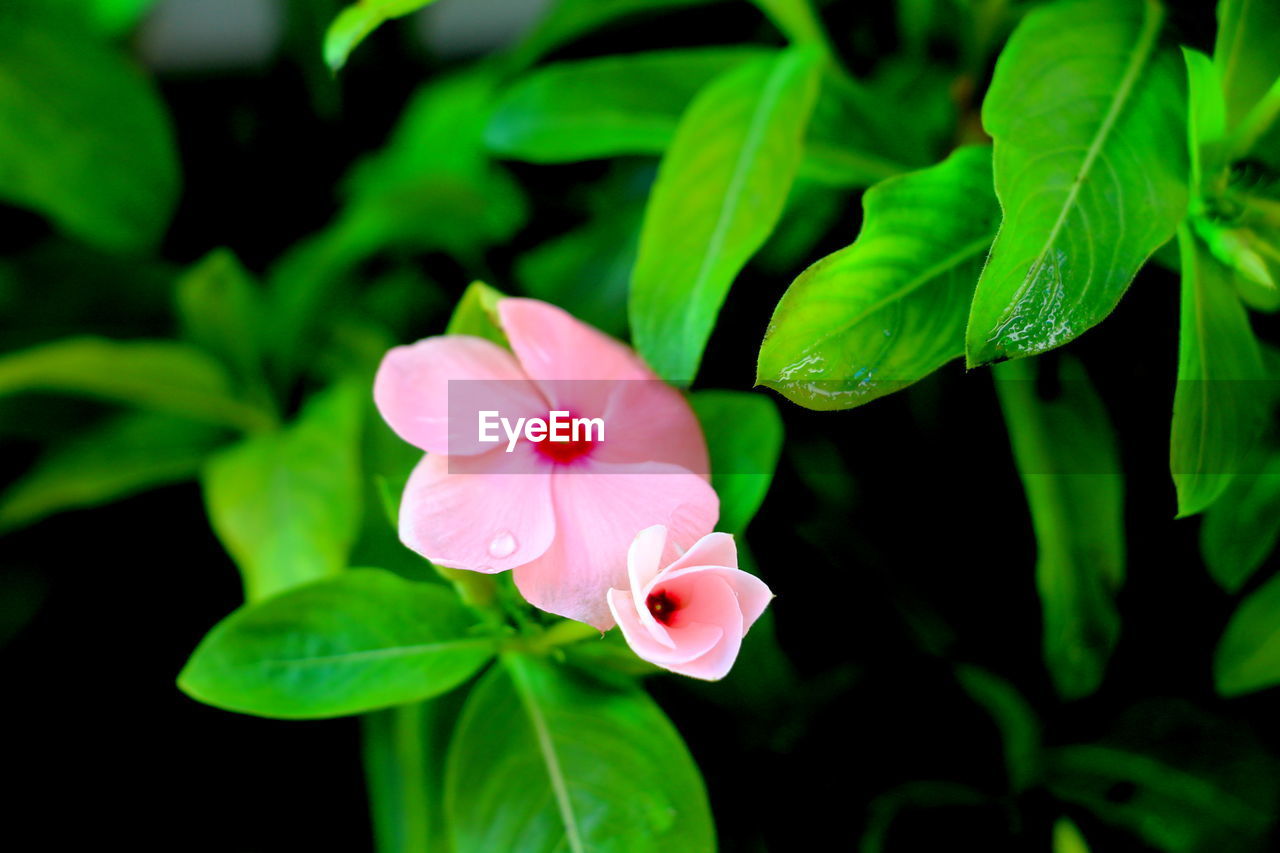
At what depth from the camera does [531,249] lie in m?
0.87

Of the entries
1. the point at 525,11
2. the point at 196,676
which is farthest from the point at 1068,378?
the point at 525,11

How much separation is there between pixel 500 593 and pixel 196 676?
130 millimetres

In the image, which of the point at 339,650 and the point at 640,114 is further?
the point at 640,114

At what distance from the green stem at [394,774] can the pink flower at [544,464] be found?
0.22 meters

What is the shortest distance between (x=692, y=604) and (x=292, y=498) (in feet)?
1.25

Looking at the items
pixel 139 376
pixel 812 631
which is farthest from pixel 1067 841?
pixel 139 376

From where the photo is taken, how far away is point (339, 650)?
0.42m

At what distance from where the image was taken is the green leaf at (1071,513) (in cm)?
47

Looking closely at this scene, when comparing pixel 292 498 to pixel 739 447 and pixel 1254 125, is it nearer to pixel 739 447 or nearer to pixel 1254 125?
pixel 739 447

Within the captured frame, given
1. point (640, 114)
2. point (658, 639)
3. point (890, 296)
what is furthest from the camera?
point (640, 114)

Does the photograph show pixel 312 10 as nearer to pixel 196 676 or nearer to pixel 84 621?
pixel 84 621

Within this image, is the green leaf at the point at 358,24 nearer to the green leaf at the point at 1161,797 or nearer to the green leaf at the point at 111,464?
the green leaf at the point at 111,464

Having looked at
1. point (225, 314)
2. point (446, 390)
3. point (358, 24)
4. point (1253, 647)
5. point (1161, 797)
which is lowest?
point (1161, 797)

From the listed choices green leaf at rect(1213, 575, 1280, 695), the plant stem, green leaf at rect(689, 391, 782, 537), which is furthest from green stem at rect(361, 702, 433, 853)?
green leaf at rect(1213, 575, 1280, 695)
